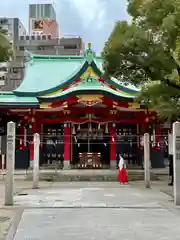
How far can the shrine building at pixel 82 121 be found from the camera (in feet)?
83.3

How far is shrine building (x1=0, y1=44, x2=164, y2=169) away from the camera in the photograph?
2539cm

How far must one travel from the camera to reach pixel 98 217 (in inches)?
367

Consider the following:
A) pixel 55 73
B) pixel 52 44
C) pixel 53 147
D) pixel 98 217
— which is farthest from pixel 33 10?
pixel 98 217

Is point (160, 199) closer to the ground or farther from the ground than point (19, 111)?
closer to the ground

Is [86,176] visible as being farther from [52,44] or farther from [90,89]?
[52,44]

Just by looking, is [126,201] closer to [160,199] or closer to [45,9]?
[160,199]

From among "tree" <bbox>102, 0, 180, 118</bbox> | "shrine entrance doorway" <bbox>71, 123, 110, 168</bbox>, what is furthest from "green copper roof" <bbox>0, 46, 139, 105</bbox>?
"tree" <bbox>102, 0, 180, 118</bbox>

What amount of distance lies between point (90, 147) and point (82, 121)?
9.43ft

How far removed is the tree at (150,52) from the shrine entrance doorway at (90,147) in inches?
396

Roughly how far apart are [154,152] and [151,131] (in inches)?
68.2

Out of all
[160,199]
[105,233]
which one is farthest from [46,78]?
[105,233]

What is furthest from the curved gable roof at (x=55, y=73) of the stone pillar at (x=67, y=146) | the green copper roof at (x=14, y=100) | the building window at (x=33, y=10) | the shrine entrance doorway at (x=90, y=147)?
the building window at (x=33, y=10)

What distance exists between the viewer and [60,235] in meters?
7.29

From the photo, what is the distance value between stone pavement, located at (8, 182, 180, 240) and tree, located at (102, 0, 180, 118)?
4.53m
